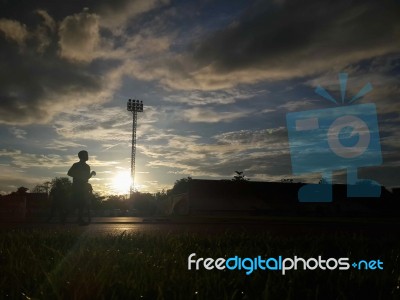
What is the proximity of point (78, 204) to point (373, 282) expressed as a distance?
362 inches

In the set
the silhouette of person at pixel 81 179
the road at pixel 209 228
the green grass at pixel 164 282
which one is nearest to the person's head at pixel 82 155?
the silhouette of person at pixel 81 179

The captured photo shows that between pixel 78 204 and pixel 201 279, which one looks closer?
pixel 201 279

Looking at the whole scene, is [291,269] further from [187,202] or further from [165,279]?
[187,202]

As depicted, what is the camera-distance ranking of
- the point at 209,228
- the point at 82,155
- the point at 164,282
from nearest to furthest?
the point at 164,282, the point at 82,155, the point at 209,228

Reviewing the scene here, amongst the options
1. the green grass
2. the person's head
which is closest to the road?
the person's head

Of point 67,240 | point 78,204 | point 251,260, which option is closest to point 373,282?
point 251,260

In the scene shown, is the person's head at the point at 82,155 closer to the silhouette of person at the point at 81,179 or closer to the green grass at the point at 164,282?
the silhouette of person at the point at 81,179

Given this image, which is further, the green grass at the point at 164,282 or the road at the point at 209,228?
the road at the point at 209,228

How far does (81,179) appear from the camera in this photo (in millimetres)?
10773

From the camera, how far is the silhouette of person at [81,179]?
10.7 meters

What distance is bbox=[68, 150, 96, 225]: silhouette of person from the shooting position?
420 inches

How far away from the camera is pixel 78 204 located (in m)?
11.1

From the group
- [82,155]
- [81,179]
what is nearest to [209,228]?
[81,179]

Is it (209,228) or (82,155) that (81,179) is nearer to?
(82,155)
